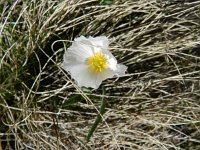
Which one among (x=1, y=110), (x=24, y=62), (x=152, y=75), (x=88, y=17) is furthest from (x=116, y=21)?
(x=1, y=110)

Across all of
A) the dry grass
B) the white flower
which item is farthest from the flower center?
the dry grass

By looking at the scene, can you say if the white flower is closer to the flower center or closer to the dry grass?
the flower center

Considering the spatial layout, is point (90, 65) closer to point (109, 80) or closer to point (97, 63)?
point (97, 63)

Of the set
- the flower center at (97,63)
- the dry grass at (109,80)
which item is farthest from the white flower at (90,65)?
the dry grass at (109,80)

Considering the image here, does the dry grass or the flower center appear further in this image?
the dry grass

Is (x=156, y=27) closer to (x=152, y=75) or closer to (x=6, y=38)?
(x=152, y=75)

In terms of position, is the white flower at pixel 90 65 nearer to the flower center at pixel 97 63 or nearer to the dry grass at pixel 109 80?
the flower center at pixel 97 63

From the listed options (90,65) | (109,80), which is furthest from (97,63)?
(109,80)
